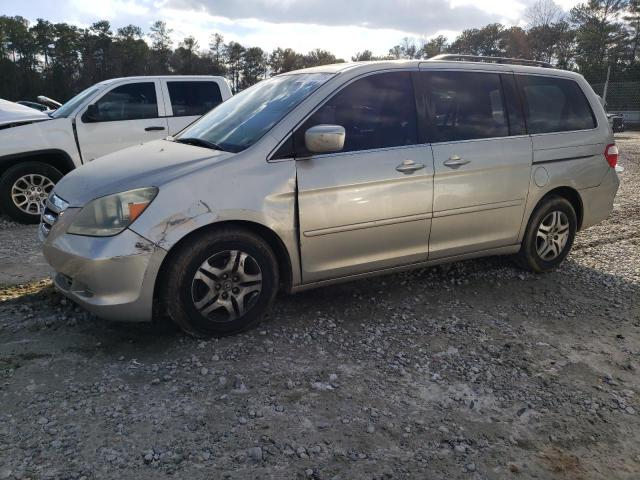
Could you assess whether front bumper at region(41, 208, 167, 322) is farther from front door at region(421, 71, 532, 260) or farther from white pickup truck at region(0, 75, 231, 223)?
white pickup truck at region(0, 75, 231, 223)

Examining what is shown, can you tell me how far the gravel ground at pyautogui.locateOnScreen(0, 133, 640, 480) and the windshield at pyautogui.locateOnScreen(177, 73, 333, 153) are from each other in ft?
4.49

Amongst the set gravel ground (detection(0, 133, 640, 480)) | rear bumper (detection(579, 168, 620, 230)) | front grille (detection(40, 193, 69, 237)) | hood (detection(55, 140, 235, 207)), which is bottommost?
gravel ground (detection(0, 133, 640, 480))

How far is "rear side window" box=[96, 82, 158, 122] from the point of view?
7566 millimetres

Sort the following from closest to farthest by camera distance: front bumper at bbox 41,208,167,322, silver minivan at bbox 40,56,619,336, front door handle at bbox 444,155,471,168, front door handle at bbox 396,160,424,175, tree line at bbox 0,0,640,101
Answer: front bumper at bbox 41,208,167,322
silver minivan at bbox 40,56,619,336
front door handle at bbox 396,160,424,175
front door handle at bbox 444,155,471,168
tree line at bbox 0,0,640,101

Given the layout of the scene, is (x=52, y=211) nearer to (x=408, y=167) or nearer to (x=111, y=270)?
(x=111, y=270)

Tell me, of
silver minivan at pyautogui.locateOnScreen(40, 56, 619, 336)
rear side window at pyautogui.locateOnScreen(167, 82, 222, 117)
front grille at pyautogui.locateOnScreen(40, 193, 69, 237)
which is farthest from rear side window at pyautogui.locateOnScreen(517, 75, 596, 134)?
rear side window at pyautogui.locateOnScreen(167, 82, 222, 117)

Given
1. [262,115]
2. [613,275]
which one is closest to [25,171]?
[262,115]

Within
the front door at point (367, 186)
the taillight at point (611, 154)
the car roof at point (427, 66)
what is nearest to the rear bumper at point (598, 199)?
the taillight at point (611, 154)

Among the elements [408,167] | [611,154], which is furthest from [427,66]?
[611,154]

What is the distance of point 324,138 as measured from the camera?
353 centimetres

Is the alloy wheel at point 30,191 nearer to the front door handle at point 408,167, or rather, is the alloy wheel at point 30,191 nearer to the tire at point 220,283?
the tire at point 220,283

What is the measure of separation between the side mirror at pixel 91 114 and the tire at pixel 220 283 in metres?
4.93

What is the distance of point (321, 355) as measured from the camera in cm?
347

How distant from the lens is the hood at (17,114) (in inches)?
273
